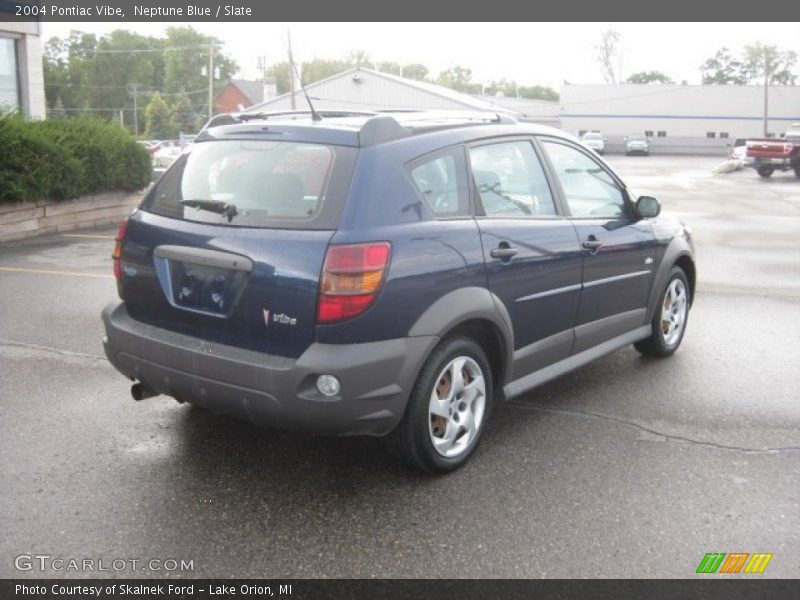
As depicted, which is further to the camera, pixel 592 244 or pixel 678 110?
pixel 678 110

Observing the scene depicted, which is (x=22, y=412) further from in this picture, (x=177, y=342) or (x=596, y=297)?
(x=596, y=297)

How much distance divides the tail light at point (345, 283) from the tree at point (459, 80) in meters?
131

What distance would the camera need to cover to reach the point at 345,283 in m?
3.62

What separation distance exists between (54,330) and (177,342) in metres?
3.39

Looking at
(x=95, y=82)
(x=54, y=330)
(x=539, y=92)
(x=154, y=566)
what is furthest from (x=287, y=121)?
(x=539, y=92)

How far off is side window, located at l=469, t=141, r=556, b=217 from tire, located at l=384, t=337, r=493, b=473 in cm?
80

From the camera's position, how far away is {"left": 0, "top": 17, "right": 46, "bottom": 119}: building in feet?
51.8

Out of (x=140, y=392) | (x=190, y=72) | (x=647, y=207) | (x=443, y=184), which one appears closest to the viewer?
(x=443, y=184)

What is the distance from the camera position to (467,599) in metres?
3.13

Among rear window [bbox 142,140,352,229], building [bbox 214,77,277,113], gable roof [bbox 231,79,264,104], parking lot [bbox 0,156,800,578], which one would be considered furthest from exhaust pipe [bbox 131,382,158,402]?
gable roof [bbox 231,79,264,104]

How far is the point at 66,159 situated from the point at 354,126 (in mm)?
9968

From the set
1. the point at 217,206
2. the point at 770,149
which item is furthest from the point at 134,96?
the point at 217,206

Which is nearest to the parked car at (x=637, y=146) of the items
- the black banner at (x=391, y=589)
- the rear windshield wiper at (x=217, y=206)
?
the rear windshield wiper at (x=217, y=206)

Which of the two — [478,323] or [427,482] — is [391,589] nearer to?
[427,482]
